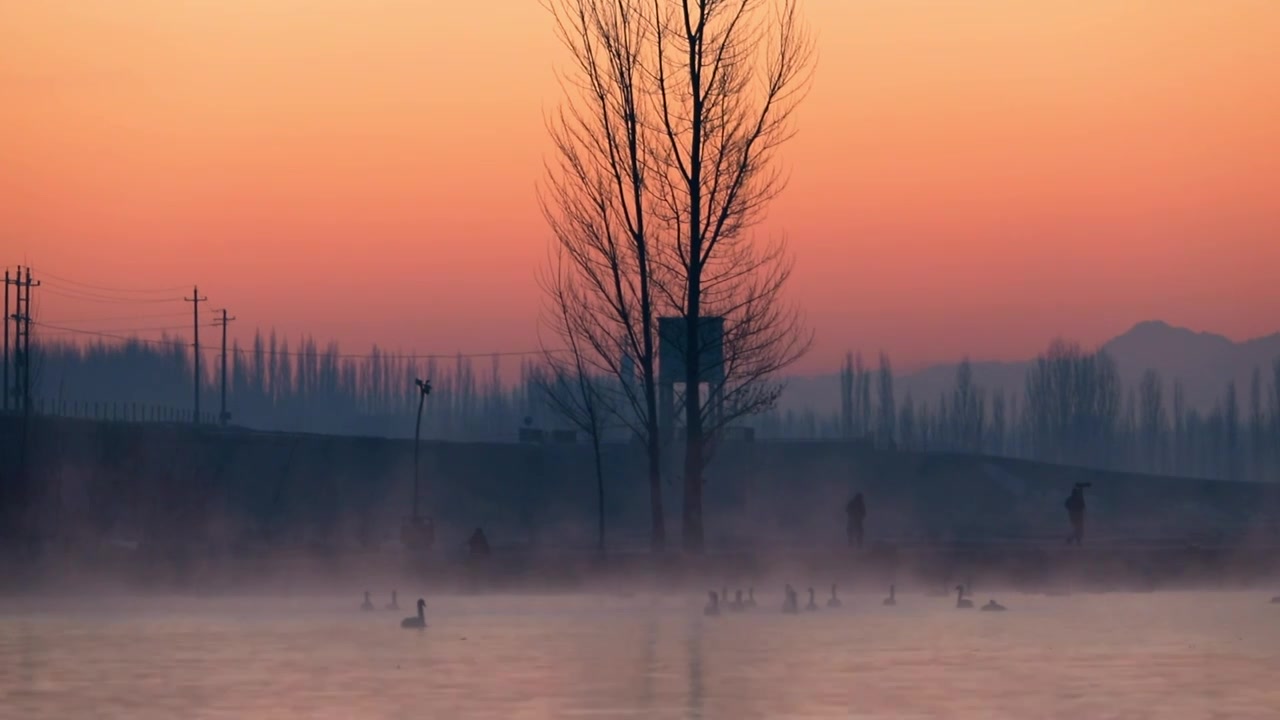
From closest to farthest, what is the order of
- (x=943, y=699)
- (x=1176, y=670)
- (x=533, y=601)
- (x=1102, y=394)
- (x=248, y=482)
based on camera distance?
(x=943, y=699), (x=1176, y=670), (x=533, y=601), (x=248, y=482), (x=1102, y=394)

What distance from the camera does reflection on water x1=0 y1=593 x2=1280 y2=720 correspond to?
14609 millimetres

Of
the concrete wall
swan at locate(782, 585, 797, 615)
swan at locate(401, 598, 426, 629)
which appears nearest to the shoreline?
swan at locate(782, 585, 797, 615)

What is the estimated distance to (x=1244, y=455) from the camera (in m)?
171

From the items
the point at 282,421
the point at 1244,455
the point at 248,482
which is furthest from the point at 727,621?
the point at 282,421

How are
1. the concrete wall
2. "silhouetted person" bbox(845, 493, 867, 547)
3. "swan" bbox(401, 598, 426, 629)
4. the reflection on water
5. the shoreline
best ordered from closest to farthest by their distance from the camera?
1. the reflection on water
2. "swan" bbox(401, 598, 426, 629)
3. the shoreline
4. "silhouetted person" bbox(845, 493, 867, 547)
5. the concrete wall

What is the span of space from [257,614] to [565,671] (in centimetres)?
977

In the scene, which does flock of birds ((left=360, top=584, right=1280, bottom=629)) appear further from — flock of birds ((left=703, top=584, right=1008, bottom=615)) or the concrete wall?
the concrete wall

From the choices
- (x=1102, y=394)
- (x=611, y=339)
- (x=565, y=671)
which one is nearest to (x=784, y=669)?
(x=565, y=671)

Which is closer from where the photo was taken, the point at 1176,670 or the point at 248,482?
the point at 1176,670

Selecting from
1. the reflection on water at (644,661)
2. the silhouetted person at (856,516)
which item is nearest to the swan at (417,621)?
the reflection on water at (644,661)

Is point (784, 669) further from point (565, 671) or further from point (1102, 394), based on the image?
point (1102, 394)

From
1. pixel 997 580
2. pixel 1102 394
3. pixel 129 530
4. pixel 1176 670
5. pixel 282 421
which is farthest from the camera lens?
pixel 282 421

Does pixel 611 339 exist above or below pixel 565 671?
above

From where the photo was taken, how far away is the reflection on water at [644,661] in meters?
14.6
